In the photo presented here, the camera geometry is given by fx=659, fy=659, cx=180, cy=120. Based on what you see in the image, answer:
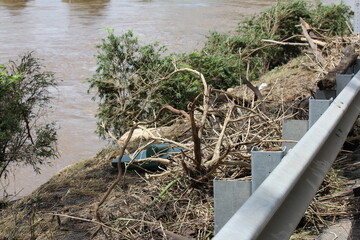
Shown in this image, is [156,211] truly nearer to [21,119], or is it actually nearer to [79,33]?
[21,119]

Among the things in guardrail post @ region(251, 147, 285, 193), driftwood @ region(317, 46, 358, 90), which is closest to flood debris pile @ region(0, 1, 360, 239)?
driftwood @ region(317, 46, 358, 90)

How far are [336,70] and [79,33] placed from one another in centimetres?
1924

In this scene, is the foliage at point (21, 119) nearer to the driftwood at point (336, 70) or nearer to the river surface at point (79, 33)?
the river surface at point (79, 33)

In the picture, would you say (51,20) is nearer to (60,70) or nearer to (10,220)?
(60,70)

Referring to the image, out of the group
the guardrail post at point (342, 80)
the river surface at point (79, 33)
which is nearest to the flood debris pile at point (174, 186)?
the guardrail post at point (342, 80)

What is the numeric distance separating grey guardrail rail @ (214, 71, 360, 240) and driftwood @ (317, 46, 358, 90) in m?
1.32

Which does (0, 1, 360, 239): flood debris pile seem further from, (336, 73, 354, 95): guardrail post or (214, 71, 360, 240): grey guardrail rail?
(214, 71, 360, 240): grey guardrail rail

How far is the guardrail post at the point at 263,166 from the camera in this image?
304 cm

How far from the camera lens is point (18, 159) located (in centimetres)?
893

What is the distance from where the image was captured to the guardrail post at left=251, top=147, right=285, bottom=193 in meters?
3.04

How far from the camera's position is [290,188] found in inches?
107

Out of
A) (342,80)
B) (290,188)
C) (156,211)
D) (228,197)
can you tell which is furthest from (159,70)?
(290,188)

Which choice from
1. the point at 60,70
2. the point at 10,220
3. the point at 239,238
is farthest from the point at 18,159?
the point at 60,70

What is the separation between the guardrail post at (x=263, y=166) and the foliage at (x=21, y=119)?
5.77 m
